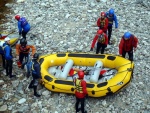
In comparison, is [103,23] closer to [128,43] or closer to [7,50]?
[128,43]

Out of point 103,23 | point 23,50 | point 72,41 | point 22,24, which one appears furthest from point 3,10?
point 103,23

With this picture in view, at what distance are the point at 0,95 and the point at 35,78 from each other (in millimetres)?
1349

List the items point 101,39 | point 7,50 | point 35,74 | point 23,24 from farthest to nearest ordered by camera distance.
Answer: point 23,24
point 101,39
point 7,50
point 35,74

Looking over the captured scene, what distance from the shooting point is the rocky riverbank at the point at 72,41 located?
8719 millimetres

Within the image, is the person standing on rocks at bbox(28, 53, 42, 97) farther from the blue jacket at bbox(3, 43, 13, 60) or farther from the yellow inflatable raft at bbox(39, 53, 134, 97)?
the blue jacket at bbox(3, 43, 13, 60)

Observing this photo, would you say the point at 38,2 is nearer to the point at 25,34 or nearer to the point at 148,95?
the point at 25,34

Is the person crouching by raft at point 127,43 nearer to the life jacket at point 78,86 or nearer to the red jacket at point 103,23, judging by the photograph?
the red jacket at point 103,23

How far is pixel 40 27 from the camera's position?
41.2 feet

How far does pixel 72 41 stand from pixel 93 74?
Result: 284 centimetres

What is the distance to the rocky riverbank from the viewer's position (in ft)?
28.6

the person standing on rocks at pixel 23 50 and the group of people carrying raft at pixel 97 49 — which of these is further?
the person standing on rocks at pixel 23 50

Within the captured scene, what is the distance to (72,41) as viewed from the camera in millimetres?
11609

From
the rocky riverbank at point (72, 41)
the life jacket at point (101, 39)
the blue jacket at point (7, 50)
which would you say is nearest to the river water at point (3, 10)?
the rocky riverbank at point (72, 41)

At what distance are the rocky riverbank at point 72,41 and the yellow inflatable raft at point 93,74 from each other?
38 cm
